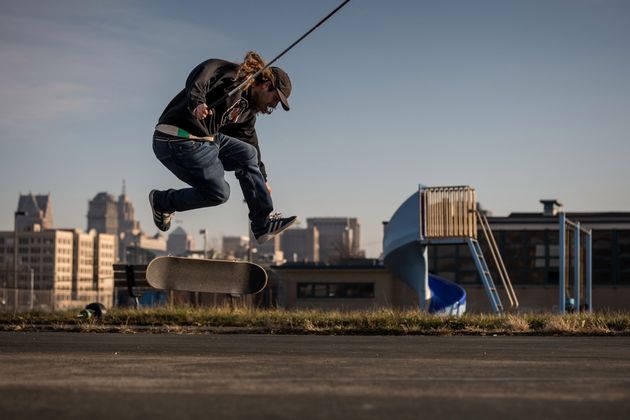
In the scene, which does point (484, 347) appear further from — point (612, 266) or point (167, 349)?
point (612, 266)

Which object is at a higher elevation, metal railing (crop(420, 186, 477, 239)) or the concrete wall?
metal railing (crop(420, 186, 477, 239))

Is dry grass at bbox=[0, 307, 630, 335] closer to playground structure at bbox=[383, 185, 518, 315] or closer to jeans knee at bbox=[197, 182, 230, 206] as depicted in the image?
jeans knee at bbox=[197, 182, 230, 206]

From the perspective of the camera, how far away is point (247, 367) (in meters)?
5.33

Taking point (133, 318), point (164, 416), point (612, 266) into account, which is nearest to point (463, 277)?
point (612, 266)

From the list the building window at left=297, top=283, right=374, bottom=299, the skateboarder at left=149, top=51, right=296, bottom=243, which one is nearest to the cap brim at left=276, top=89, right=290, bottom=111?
the skateboarder at left=149, top=51, right=296, bottom=243

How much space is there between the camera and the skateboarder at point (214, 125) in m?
8.21

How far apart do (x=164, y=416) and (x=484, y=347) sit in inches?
178

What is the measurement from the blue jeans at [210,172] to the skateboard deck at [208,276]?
803 millimetres

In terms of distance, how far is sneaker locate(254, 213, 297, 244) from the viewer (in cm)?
964

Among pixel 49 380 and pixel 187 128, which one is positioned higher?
pixel 187 128

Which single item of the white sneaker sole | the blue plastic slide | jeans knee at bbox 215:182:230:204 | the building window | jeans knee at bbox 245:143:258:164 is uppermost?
jeans knee at bbox 245:143:258:164

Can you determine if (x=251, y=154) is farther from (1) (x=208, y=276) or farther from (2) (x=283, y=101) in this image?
(1) (x=208, y=276)

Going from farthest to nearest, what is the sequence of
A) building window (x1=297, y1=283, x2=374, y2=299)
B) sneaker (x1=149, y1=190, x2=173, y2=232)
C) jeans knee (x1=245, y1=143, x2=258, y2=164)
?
building window (x1=297, y1=283, x2=374, y2=299) → sneaker (x1=149, y1=190, x2=173, y2=232) → jeans knee (x1=245, y1=143, x2=258, y2=164)

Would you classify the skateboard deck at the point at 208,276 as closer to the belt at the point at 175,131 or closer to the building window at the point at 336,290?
the belt at the point at 175,131
